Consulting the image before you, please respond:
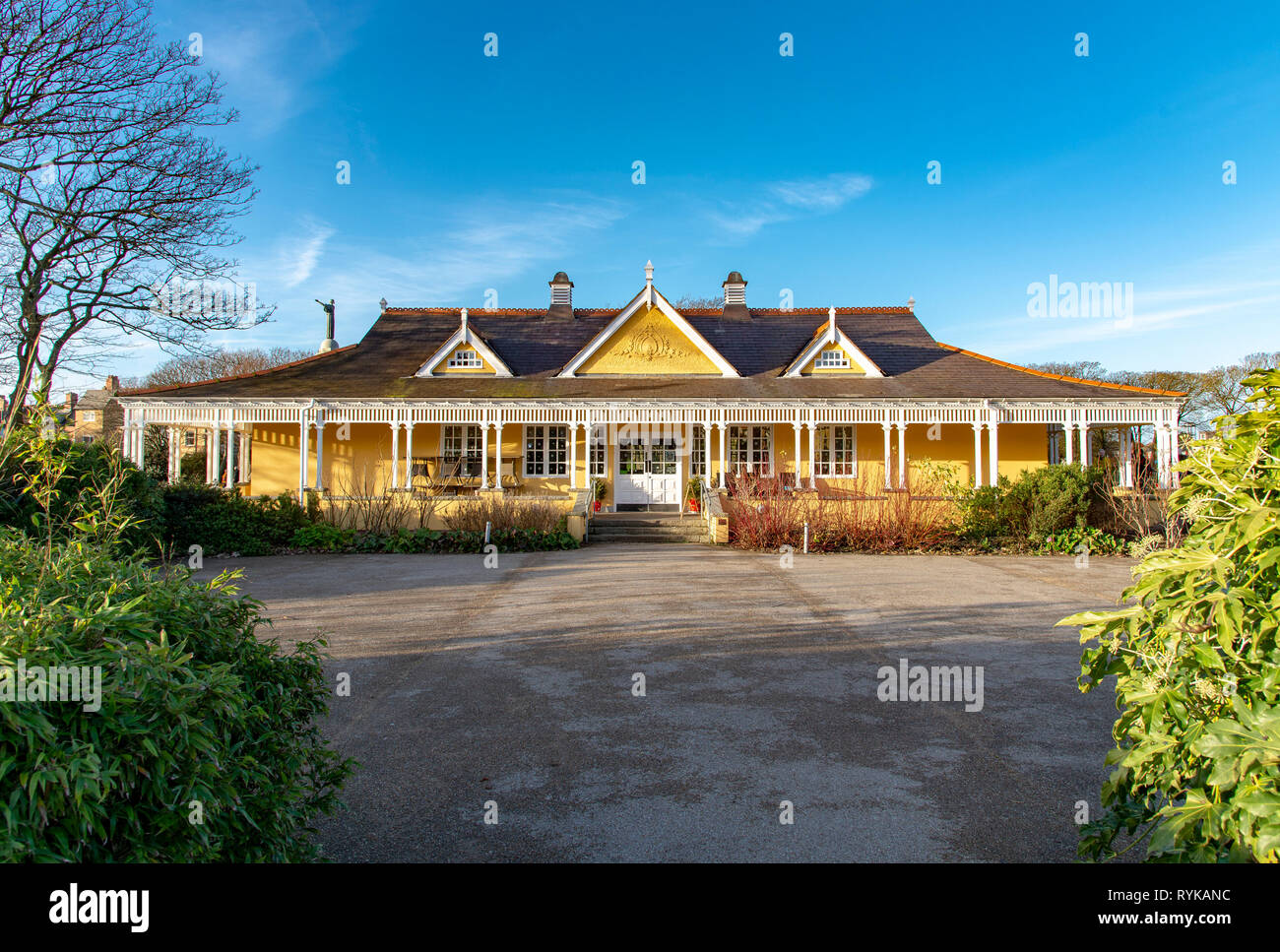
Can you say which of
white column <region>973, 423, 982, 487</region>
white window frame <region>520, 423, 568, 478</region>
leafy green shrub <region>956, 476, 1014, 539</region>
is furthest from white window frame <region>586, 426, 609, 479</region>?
white column <region>973, 423, 982, 487</region>

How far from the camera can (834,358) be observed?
2209cm

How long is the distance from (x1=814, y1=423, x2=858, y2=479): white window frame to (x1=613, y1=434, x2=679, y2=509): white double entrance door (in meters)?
4.55

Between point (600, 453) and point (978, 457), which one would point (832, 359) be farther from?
point (600, 453)

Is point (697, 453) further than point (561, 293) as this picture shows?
No

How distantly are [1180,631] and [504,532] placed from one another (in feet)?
49.4

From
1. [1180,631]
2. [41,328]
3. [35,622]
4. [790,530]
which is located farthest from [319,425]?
[1180,631]

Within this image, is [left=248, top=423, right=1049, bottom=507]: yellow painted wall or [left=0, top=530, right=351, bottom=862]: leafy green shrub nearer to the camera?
[left=0, top=530, right=351, bottom=862]: leafy green shrub

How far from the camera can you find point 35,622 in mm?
1894

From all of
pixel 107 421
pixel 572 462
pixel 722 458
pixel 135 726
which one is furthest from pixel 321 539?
pixel 107 421

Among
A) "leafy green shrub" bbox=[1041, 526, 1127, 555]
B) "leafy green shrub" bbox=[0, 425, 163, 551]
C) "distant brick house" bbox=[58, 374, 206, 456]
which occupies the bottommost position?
"leafy green shrub" bbox=[1041, 526, 1127, 555]

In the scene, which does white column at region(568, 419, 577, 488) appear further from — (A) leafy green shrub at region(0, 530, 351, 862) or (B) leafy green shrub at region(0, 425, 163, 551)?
(A) leafy green shrub at region(0, 530, 351, 862)

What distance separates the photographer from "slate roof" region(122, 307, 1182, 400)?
20.2 meters

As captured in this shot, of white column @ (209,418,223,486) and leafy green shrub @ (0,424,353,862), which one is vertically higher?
white column @ (209,418,223,486)

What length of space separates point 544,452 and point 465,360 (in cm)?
405
